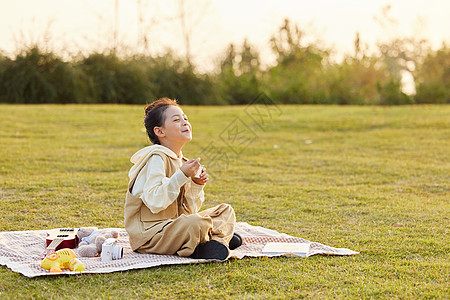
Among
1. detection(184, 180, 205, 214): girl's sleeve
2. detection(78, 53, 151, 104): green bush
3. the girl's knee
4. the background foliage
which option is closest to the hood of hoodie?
detection(184, 180, 205, 214): girl's sleeve

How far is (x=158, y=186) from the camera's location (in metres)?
3.58

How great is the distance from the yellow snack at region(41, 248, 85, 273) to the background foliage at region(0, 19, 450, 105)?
14.0 m

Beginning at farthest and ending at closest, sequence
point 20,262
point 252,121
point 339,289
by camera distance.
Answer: point 252,121
point 20,262
point 339,289

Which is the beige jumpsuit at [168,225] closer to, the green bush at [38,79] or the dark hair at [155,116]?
the dark hair at [155,116]

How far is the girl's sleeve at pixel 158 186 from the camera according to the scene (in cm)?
352

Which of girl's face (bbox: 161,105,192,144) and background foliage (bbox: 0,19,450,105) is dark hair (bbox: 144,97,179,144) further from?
background foliage (bbox: 0,19,450,105)

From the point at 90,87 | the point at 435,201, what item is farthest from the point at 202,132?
the point at 90,87

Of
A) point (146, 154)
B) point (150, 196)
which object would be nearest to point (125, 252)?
point (150, 196)

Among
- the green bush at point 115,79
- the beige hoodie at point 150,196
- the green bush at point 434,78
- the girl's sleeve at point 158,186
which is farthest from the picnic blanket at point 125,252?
the green bush at point 434,78

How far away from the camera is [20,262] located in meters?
3.60

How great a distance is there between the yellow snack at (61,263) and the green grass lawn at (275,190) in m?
0.10

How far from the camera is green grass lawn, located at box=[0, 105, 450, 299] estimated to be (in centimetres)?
322

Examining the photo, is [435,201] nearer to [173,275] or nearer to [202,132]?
[173,275]

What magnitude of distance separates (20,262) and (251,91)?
17468 mm
